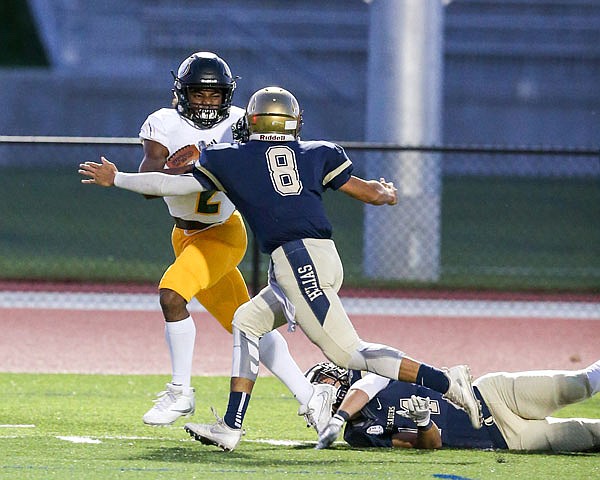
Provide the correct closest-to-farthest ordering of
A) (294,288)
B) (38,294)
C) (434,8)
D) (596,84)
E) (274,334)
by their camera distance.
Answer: (294,288) → (274,334) → (38,294) → (434,8) → (596,84)

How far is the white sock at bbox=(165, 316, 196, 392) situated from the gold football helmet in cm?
103

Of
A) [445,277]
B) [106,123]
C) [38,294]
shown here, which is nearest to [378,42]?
[445,277]

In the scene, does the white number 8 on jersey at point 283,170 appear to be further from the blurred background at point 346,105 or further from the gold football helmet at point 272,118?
the blurred background at point 346,105

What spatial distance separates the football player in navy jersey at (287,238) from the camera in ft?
19.5

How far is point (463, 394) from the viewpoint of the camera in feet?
19.3

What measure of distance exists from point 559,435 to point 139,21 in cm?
2377

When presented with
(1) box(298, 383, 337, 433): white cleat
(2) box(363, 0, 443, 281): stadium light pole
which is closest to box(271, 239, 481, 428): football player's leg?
(1) box(298, 383, 337, 433): white cleat

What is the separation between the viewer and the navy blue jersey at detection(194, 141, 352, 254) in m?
6.03

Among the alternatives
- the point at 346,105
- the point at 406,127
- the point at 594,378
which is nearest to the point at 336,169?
the point at 594,378

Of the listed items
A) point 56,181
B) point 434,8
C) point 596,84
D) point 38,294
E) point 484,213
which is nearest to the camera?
point 38,294

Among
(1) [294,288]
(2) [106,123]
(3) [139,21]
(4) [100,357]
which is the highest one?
(3) [139,21]

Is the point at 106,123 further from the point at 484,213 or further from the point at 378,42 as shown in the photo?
the point at 378,42

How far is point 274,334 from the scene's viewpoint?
6645 millimetres

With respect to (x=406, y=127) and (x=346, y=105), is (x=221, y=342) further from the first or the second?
(x=346, y=105)
